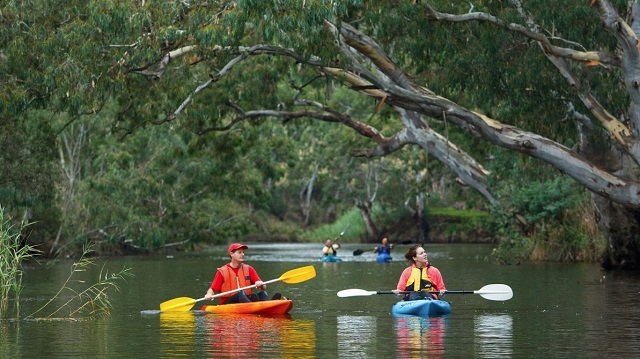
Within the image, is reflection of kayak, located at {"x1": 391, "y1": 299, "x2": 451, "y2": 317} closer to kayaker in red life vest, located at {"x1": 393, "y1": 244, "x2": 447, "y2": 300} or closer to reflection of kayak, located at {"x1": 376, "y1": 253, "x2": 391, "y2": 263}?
kayaker in red life vest, located at {"x1": 393, "y1": 244, "x2": 447, "y2": 300}

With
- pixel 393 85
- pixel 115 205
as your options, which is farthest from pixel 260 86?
pixel 115 205

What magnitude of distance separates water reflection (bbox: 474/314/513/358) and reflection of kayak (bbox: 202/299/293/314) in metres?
2.95

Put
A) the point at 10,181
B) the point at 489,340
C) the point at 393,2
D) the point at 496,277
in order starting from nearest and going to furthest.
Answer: the point at 489,340
the point at 393,2
the point at 496,277
the point at 10,181

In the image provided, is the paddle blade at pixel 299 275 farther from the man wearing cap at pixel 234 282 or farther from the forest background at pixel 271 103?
the forest background at pixel 271 103

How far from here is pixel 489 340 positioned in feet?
52.2

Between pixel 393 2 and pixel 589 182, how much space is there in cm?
591

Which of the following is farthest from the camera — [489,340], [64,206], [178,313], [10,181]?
[64,206]

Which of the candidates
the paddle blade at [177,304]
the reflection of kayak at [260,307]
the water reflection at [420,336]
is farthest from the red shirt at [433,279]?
the paddle blade at [177,304]

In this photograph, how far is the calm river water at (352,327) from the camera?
573 inches

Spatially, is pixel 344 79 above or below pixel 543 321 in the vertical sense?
above

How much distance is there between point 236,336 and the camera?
16391 mm

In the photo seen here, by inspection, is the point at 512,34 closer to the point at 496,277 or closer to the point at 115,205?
the point at 496,277

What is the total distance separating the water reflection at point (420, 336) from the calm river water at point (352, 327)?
0.01 m

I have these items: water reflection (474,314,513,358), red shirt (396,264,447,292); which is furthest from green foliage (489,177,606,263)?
water reflection (474,314,513,358)
